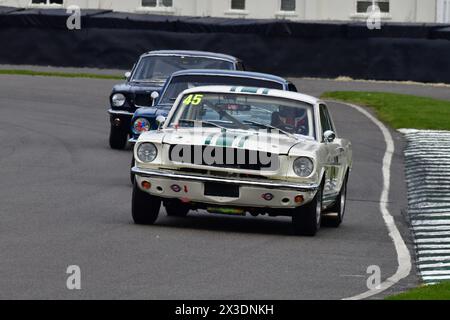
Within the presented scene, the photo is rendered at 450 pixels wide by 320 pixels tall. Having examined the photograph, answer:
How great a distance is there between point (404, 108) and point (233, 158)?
19808 mm

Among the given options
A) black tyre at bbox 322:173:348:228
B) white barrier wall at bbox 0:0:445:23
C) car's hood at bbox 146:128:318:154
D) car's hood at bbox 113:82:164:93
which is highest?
car's hood at bbox 146:128:318:154

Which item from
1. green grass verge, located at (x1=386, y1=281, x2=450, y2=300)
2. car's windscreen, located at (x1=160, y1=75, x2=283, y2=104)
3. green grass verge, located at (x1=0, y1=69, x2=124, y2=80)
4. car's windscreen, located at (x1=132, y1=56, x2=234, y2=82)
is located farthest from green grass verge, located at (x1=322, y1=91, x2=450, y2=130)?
green grass verge, located at (x1=386, y1=281, x2=450, y2=300)

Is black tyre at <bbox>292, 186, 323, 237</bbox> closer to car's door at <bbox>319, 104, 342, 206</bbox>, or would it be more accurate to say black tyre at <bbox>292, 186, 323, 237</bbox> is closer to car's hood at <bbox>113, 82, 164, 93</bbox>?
car's door at <bbox>319, 104, 342, 206</bbox>

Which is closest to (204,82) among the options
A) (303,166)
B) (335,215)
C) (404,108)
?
(335,215)

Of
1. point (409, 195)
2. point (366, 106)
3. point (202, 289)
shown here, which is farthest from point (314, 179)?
point (366, 106)

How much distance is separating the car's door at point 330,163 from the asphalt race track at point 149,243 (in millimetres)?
395

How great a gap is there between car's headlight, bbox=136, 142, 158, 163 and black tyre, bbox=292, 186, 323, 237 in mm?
1410

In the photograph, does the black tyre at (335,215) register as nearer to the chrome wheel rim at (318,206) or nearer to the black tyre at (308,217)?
the chrome wheel rim at (318,206)

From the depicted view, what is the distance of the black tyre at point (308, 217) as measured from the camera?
13.2 m

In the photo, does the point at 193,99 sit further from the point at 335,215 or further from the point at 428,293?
the point at 428,293

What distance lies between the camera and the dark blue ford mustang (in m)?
21.7

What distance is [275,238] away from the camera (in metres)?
13.2

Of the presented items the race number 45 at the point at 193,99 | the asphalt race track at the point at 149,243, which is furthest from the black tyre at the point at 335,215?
the race number 45 at the point at 193,99

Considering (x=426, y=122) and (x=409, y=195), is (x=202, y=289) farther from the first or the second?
(x=426, y=122)
